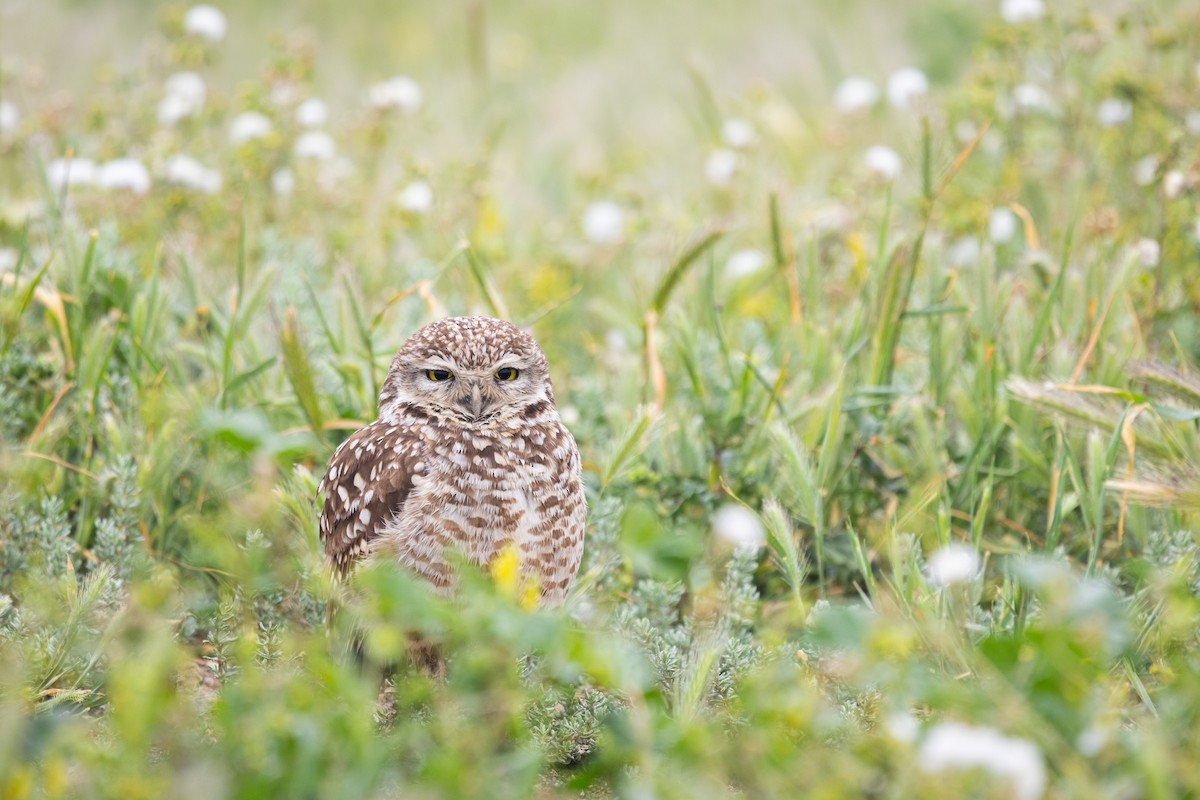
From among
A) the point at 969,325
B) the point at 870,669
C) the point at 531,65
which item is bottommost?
the point at 870,669

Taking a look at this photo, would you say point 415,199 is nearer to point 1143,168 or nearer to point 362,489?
point 362,489

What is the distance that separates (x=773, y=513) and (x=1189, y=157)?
2838 mm

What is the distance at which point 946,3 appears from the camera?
25.4ft

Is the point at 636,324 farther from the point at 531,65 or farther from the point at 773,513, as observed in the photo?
the point at 531,65

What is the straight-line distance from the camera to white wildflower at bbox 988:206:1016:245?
5.08m

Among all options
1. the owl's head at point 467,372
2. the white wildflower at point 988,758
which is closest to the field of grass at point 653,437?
the white wildflower at point 988,758

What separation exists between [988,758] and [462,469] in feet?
4.99

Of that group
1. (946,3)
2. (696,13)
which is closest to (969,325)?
(946,3)

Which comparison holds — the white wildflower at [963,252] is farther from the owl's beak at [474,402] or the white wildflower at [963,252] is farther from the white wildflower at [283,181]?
the white wildflower at [283,181]

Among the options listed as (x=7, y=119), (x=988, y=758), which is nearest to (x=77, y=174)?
(x=7, y=119)

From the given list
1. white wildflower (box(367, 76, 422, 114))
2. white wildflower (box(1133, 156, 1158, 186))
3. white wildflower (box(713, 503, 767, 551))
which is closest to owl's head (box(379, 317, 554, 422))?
white wildflower (box(713, 503, 767, 551))

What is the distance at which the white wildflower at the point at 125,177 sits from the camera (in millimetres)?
4539

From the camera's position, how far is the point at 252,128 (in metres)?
5.21

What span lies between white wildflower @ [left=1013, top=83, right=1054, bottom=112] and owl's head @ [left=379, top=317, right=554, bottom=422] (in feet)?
10.3
